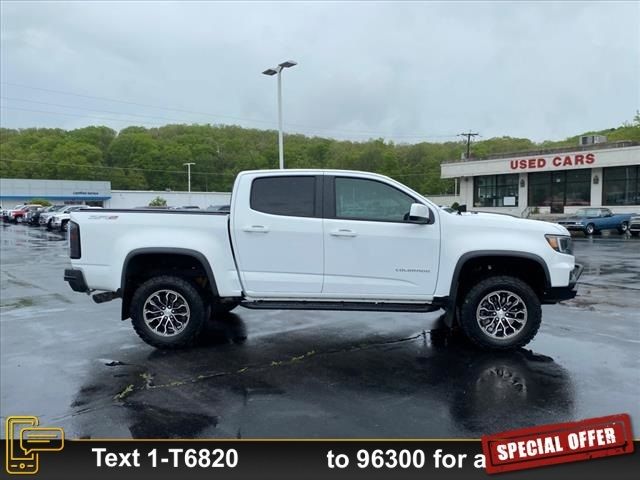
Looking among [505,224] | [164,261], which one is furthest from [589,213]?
[164,261]

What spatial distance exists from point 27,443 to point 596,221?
30.1m

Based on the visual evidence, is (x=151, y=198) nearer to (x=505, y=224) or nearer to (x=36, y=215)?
(x=36, y=215)

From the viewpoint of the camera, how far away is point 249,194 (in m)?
6.19

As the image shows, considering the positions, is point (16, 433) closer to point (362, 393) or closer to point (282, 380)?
point (282, 380)

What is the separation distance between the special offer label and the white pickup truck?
1995 mm

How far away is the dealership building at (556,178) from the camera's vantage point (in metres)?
34.6

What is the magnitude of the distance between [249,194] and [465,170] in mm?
39993

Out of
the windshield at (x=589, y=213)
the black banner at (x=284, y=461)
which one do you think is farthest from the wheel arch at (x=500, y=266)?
the windshield at (x=589, y=213)

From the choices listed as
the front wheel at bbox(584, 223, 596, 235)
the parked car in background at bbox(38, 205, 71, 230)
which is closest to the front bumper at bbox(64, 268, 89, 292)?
the front wheel at bbox(584, 223, 596, 235)

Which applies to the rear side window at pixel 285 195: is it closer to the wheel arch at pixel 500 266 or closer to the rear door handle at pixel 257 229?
the rear door handle at pixel 257 229

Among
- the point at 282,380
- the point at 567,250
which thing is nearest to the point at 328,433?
the point at 282,380

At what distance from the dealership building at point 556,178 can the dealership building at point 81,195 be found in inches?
1580

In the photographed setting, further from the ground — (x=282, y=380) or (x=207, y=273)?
(x=207, y=273)

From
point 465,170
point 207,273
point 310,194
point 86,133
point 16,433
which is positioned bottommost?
point 16,433
